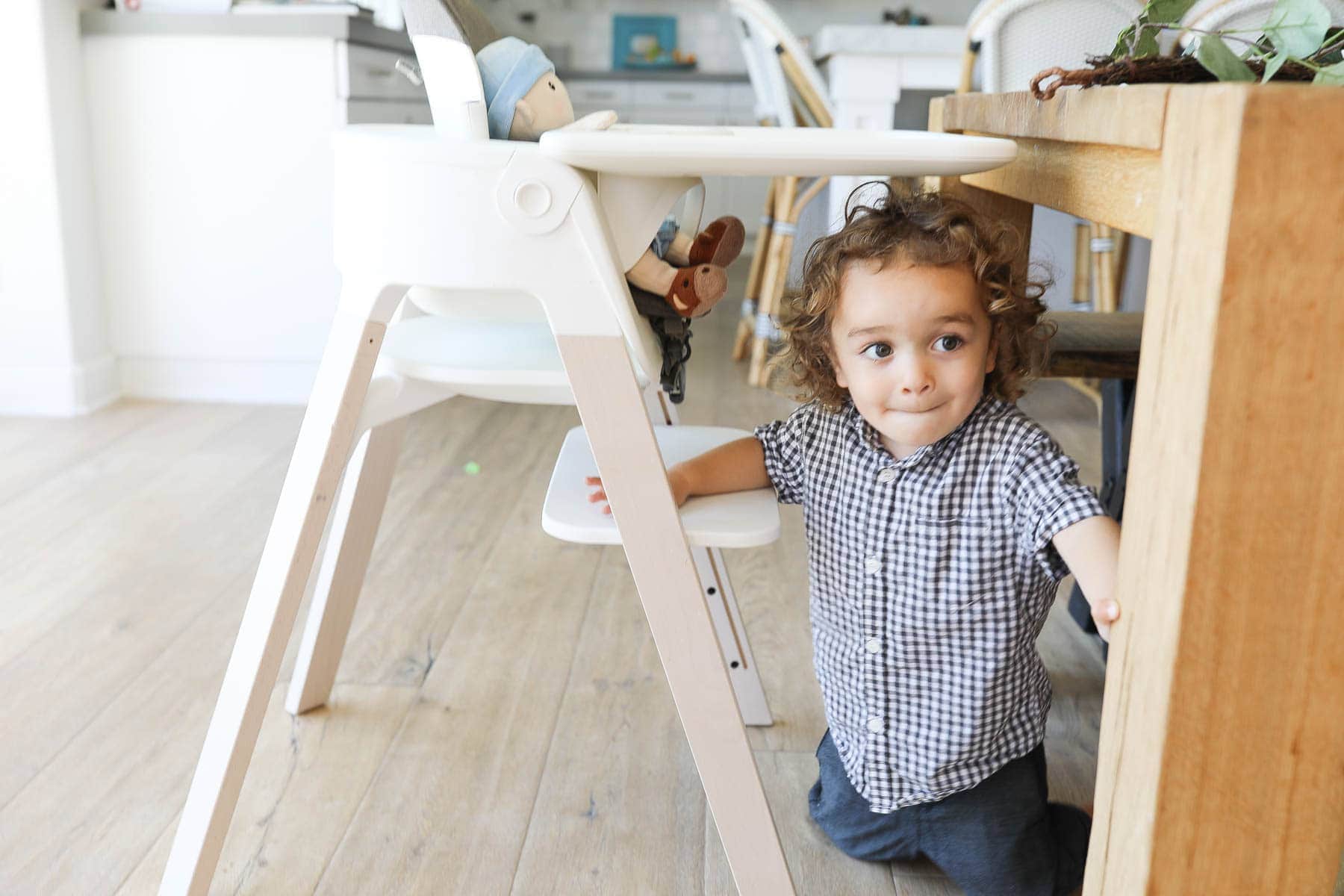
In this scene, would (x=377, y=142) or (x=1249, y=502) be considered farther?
(x=377, y=142)

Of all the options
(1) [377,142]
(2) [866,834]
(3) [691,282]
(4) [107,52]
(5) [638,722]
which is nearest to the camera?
(1) [377,142]

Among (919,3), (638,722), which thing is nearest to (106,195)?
(638,722)

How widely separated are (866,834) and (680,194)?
60 centimetres

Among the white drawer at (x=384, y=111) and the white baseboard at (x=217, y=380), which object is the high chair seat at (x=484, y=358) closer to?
the white drawer at (x=384, y=111)

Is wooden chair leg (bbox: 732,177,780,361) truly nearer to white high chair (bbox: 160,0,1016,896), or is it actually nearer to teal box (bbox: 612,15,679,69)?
white high chair (bbox: 160,0,1016,896)

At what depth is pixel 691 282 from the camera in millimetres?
978

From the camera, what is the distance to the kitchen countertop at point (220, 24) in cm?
250

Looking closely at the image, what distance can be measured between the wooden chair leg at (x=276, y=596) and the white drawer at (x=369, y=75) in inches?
72.3

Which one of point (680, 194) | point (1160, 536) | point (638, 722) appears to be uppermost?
point (680, 194)

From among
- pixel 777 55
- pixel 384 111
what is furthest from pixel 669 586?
pixel 384 111

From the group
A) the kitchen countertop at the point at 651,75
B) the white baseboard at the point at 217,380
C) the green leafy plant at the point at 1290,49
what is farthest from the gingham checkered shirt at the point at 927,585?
the kitchen countertop at the point at 651,75

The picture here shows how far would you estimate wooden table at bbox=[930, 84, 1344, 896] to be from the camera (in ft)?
1.83

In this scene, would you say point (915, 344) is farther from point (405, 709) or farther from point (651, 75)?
point (651, 75)

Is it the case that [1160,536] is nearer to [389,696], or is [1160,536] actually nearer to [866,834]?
[866,834]
